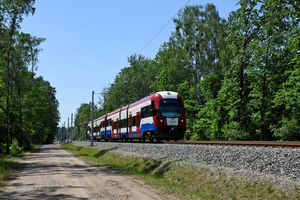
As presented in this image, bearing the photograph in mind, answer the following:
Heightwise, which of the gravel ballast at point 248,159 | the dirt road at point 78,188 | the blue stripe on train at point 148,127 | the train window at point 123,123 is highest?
the train window at point 123,123

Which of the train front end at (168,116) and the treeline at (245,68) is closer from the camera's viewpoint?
the train front end at (168,116)

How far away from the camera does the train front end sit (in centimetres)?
2166

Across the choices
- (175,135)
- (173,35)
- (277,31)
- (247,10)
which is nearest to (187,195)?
(175,135)

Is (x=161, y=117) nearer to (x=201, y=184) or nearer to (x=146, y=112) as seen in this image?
(x=146, y=112)

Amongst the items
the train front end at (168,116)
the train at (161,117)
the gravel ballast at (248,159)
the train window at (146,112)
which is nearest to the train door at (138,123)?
the train at (161,117)

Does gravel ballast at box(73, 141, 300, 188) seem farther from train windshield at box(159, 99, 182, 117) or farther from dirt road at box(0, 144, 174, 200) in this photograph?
train windshield at box(159, 99, 182, 117)

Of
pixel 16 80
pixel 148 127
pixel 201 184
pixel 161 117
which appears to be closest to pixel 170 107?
pixel 161 117

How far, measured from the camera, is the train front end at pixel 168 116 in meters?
21.7

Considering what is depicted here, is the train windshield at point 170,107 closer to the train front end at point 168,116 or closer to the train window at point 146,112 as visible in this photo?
the train front end at point 168,116

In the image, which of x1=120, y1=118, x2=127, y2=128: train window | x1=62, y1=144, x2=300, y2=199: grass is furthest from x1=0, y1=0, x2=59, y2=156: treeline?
x1=62, y1=144, x2=300, y2=199: grass

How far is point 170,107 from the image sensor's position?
878 inches

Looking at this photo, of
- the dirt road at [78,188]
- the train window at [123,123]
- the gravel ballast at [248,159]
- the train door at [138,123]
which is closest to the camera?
the gravel ballast at [248,159]

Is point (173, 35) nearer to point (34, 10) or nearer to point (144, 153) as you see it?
point (34, 10)

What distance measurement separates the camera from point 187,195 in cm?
1017
